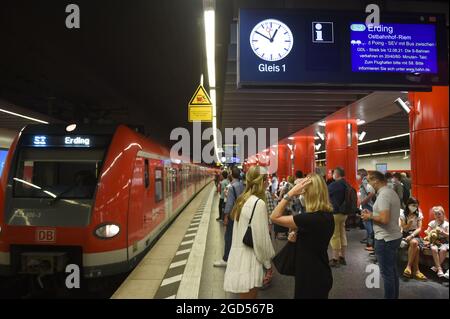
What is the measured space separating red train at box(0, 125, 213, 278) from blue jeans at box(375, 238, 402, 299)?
130 inches

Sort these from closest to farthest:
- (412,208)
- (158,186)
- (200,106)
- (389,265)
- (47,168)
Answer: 1. (389,265)
2. (47,168)
3. (412,208)
4. (158,186)
5. (200,106)

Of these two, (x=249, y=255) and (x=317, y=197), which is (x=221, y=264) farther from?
(x=317, y=197)

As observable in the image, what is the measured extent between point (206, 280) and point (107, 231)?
1591mm

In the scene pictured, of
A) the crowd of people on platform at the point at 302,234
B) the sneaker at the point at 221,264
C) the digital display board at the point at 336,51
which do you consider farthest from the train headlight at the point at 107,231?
the digital display board at the point at 336,51

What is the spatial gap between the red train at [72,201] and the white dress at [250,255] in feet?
7.86

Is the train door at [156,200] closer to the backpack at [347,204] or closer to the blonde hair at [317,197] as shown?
the backpack at [347,204]

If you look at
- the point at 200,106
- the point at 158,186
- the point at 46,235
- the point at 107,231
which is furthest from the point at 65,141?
the point at 200,106

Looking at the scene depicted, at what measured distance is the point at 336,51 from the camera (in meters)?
5.10

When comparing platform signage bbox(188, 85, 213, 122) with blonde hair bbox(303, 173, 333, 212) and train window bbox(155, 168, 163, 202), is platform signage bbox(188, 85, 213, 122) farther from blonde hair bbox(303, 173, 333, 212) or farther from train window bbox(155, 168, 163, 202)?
blonde hair bbox(303, 173, 333, 212)

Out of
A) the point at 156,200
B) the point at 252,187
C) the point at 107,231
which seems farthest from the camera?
the point at 156,200

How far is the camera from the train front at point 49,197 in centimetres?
479

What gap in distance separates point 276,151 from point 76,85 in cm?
1589
